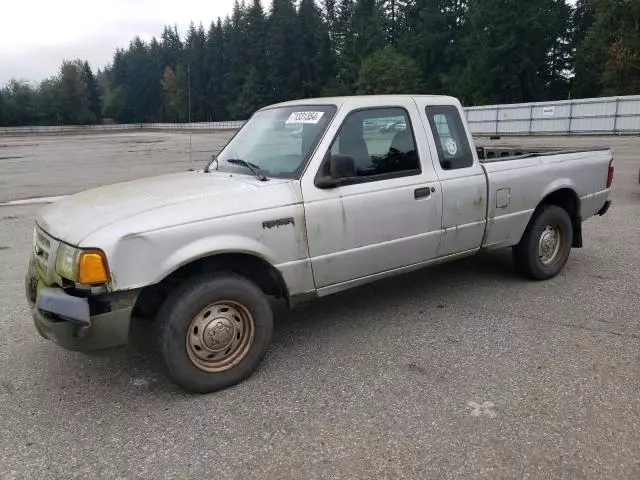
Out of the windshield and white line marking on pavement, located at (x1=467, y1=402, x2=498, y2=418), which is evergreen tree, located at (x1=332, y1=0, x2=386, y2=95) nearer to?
the windshield

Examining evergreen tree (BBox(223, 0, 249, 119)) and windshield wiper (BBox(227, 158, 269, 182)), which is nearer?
windshield wiper (BBox(227, 158, 269, 182))

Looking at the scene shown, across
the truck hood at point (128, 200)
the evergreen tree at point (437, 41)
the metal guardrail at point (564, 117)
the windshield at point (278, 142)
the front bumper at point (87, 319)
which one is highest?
the evergreen tree at point (437, 41)

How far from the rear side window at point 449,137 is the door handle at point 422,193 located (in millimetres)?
307

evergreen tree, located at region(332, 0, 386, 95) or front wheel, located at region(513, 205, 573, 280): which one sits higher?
evergreen tree, located at region(332, 0, 386, 95)

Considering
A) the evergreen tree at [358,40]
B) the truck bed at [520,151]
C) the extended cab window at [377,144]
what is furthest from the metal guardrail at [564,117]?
the evergreen tree at [358,40]

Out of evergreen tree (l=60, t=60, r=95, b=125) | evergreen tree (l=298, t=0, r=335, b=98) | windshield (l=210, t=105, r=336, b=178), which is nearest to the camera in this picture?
windshield (l=210, t=105, r=336, b=178)

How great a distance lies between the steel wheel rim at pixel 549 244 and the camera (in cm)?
538

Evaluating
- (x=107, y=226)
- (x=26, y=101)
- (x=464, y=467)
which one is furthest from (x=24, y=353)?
(x=26, y=101)

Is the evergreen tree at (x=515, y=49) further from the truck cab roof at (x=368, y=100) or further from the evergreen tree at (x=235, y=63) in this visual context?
the truck cab roof at (x=368, y=100)

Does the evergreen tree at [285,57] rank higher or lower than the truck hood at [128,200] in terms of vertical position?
higher

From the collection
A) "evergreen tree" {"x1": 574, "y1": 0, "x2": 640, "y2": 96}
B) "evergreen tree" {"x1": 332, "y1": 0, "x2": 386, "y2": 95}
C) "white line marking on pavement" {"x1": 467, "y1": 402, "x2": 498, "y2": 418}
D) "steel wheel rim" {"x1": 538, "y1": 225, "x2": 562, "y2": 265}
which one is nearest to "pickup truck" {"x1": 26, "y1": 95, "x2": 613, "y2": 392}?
"steel wheel rim" {"x1": 538, "y1": 225, "x2": 562, "y2": 265}

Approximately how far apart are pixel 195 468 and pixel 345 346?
1.61 metres

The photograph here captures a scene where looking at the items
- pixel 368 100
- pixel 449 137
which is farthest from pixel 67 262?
pixel 449 137

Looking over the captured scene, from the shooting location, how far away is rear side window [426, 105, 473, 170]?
453 cm
